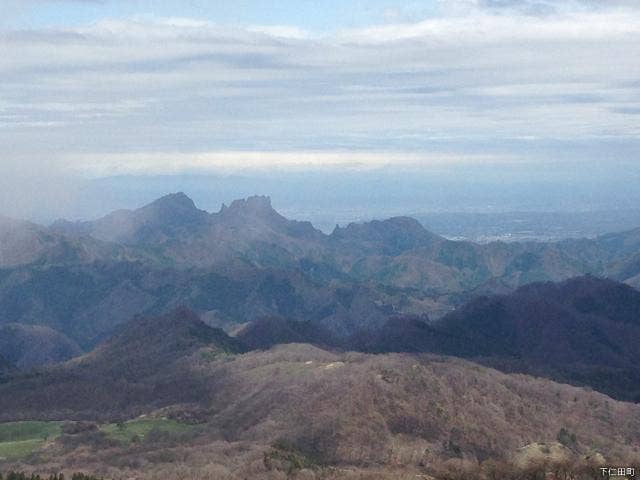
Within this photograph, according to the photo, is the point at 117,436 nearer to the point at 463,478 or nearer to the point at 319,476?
the point at 319,476

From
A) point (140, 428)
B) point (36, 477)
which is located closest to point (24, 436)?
point (140, 428)

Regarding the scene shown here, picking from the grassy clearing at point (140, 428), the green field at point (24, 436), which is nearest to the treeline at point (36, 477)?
the green field at point (24, 436)

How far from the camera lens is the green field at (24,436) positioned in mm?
142250

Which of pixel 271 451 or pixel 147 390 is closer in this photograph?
pixel 271 451

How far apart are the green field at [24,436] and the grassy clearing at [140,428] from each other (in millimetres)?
9480

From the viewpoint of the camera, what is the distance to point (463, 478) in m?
104

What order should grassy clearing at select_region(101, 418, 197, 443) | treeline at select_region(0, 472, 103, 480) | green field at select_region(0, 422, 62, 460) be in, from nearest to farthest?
1. treeline at select_region(0, 472, 103, 480)
2. green field at select_region(0, 422, 62, 460)
3. grassy clearing at select_region(101, 418, 197, 443)

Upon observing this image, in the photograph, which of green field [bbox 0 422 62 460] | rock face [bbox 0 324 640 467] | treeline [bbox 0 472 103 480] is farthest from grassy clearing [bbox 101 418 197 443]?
treeline [bbox 0 472 103 480]

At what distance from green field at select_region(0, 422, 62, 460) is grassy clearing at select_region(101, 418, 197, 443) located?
9.48 meters

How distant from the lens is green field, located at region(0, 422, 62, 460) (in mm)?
142250

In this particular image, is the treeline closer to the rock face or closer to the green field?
the green field

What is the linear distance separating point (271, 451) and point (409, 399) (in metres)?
29.5

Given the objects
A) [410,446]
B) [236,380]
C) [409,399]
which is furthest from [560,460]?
[236,380]

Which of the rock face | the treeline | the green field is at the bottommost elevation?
the green field
